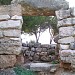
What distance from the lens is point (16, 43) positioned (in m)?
4.41

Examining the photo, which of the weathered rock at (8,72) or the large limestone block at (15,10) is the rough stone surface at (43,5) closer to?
the large limestone block at (15,10)

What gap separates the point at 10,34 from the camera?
14.7 ft

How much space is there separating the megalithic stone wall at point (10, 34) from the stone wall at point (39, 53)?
294 cm

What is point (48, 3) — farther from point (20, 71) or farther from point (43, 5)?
point (20, 71)

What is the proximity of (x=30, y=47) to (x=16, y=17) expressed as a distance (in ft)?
13.4

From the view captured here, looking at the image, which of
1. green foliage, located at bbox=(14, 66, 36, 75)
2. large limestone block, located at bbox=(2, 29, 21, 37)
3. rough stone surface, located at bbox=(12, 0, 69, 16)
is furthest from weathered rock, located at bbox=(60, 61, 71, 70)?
rough stone surface, located at bbox=(12, 0, 69, 16)

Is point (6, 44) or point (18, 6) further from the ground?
point (18, 6)

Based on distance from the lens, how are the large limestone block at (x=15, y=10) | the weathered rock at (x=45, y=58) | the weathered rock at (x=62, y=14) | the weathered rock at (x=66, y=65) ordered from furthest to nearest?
the weathered rock at (x=45, y=58) < the large limestone block at (x=15, y=10) < the weathered rock at (x=62, y=14) < the weathered rock at (x=66, y=65)

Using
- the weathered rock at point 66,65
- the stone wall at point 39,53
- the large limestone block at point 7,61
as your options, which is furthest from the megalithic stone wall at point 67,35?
the stone wall at point 39,53

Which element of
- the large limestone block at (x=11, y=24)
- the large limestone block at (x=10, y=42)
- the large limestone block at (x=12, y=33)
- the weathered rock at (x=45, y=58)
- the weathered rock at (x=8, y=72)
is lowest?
the weathered rock at (x=45, y=58)

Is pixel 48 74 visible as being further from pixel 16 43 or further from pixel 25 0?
pixel 25 0

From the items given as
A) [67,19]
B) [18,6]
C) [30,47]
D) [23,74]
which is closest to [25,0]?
[18,6]

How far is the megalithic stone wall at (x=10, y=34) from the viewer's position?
14.5ft

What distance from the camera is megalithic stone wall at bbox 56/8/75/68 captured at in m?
4.18
